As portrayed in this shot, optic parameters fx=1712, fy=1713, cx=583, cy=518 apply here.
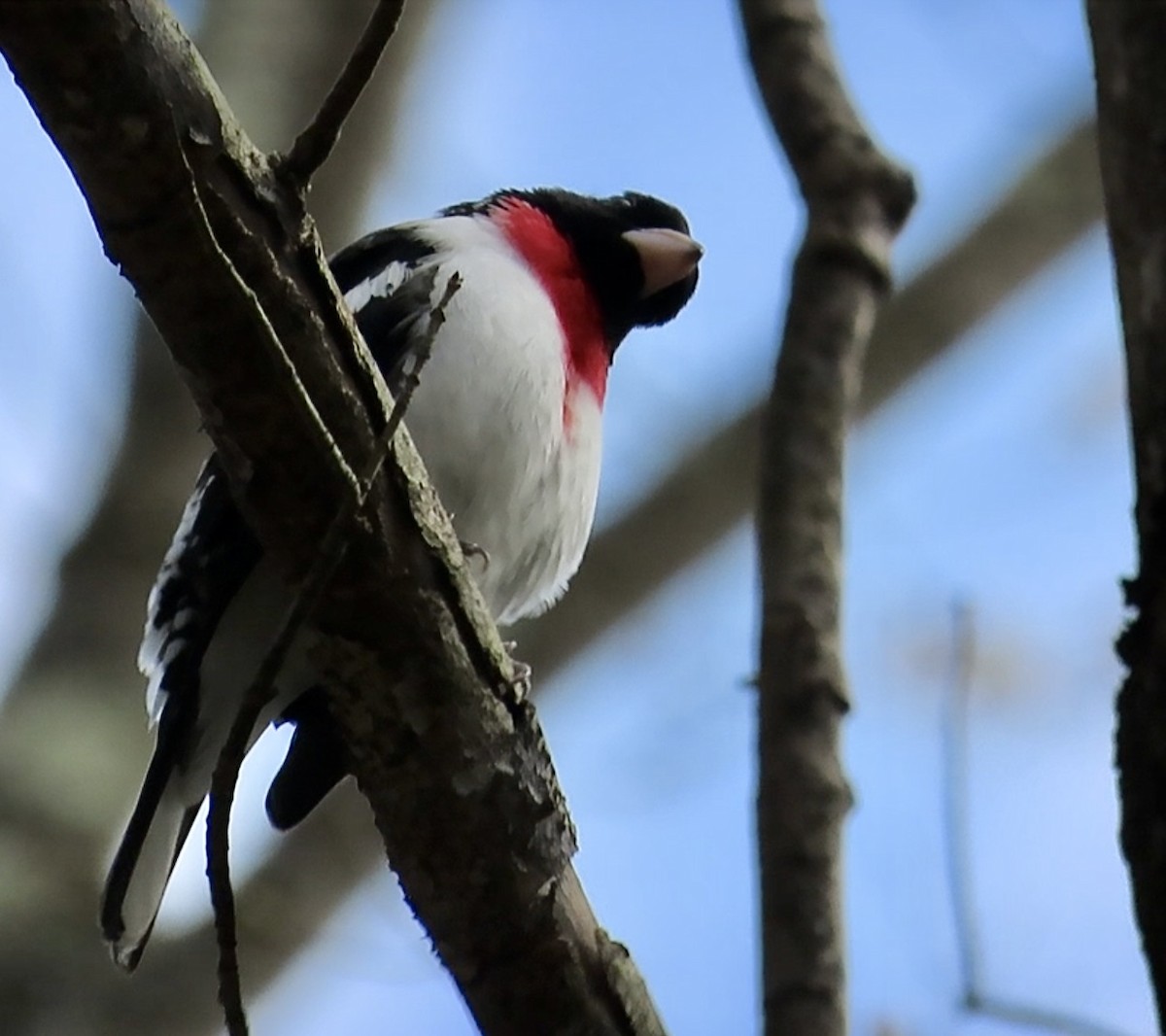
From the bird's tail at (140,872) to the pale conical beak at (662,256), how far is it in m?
1.27

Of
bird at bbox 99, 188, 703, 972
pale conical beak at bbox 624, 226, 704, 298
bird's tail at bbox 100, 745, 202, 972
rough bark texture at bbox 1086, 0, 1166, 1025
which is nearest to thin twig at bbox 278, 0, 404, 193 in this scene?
rough bark texture at bbox 1086, 0, 1166, 1025

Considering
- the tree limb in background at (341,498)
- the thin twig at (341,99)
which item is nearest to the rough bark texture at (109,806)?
the tree limb in background at (341,498)

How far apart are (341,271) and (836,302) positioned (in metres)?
0.79

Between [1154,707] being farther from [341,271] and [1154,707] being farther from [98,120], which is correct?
[341,271]

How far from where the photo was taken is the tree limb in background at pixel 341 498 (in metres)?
1.35

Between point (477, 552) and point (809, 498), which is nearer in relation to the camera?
point (809, 498)

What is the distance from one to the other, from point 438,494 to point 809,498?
54 cm

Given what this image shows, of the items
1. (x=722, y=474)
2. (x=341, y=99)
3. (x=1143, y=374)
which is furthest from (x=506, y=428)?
(x=722, y=474)

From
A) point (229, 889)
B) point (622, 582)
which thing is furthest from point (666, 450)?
point (229, 889)

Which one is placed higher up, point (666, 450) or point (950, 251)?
point (950, 251)

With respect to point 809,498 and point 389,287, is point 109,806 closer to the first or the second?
point 389,287

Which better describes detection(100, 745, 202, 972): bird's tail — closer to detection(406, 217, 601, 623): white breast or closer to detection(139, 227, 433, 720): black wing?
detection(139, 227, 433, 720): black wing

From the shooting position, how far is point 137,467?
4375mm

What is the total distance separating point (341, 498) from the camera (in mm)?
1514
